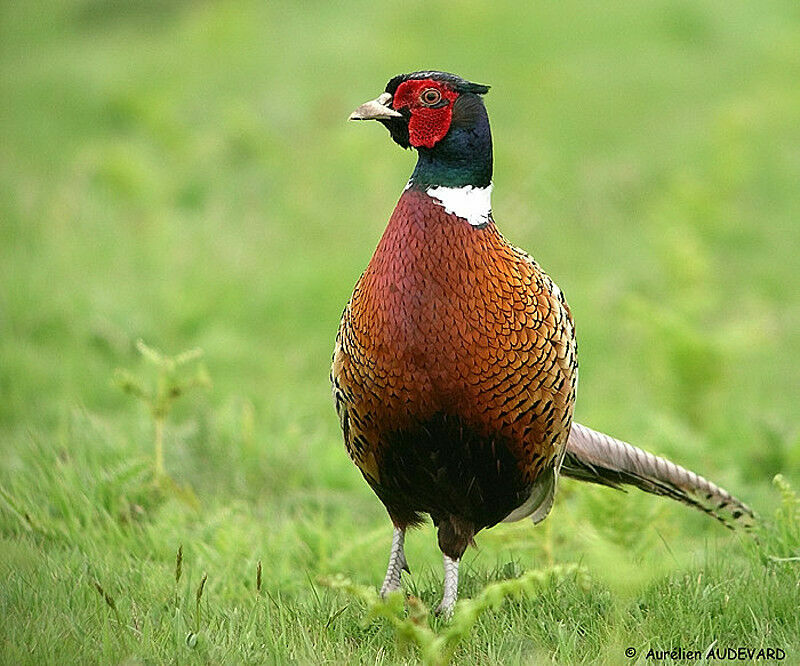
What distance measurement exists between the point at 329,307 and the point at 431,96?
4394 millimetres

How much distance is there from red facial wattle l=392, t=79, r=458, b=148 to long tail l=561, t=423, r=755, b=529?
111 cm

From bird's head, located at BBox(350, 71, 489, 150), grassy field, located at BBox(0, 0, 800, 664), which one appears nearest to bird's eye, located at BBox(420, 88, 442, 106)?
bird's head, located at BBox(350, 71, 489, 150)

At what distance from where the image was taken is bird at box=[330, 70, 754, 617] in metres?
2.97

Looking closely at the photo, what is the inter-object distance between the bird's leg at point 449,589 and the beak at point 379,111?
4.22 ft

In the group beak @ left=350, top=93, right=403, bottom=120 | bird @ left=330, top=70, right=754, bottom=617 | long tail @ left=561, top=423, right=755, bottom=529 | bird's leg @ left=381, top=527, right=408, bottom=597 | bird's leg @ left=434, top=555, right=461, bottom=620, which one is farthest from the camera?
long tail @ left=561, top=423, right=755, bottom=529

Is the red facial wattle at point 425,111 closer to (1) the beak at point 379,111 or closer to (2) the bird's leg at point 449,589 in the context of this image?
(1) the beak at point 379,111

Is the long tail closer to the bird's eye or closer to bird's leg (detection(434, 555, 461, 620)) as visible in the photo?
bird's leg (detection(434, 555, 461, 620))

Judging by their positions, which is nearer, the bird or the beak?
the bird

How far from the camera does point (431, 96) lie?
3.06m

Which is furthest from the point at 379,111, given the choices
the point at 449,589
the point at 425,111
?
the point at 449,589

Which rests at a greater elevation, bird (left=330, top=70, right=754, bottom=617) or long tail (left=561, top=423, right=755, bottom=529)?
bird (left=330, top=70, right=754, bottom=617)

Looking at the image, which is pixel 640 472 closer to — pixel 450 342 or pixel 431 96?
pixel 450 342

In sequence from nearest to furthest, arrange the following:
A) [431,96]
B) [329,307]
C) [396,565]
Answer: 1. [431,96]
2. [396,565]
3. [329,307]

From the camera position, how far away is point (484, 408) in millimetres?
3016
